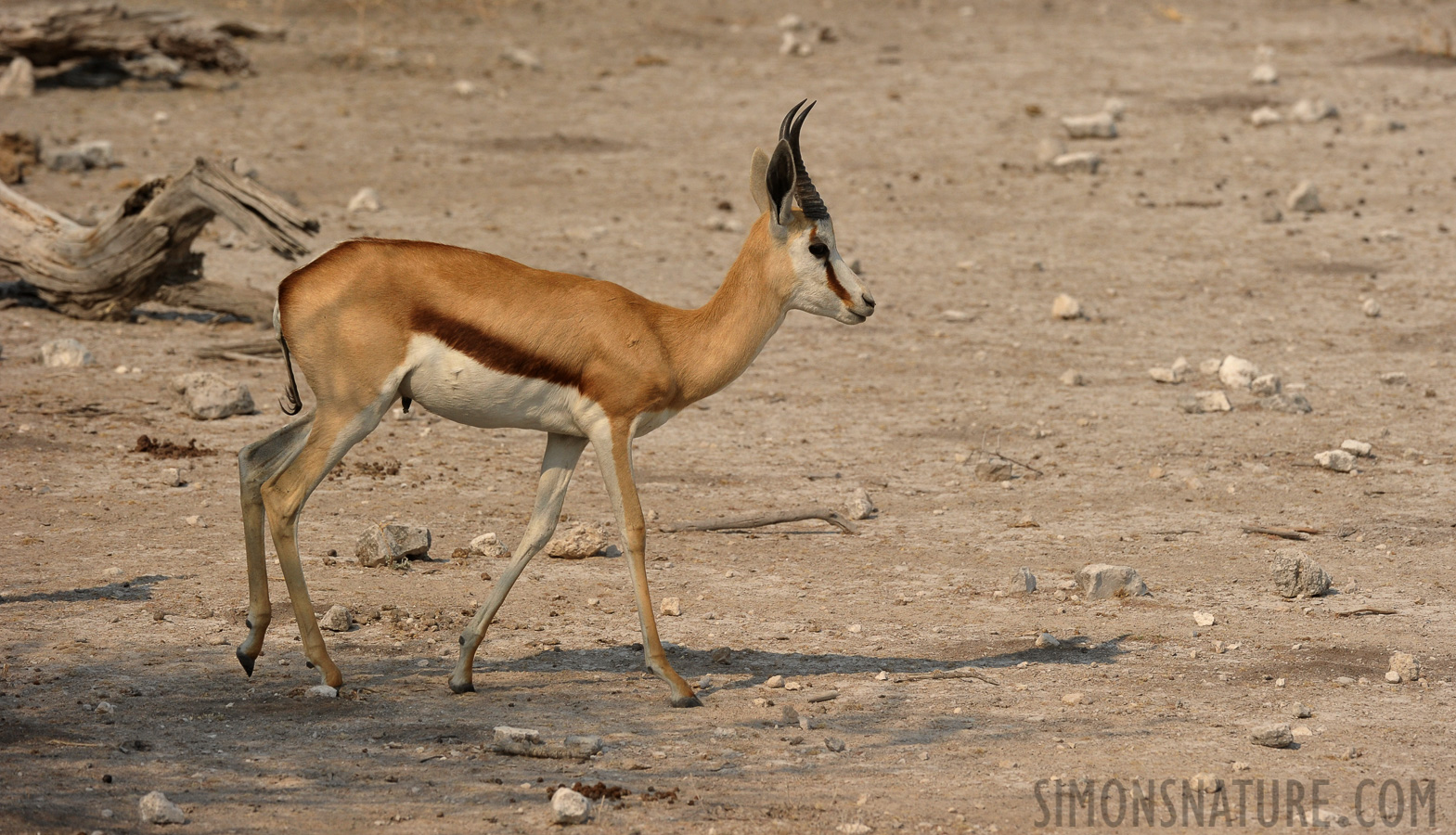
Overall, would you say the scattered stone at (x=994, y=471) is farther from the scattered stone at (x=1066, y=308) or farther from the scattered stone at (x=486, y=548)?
the scattered stone at (x=1066, y=308)

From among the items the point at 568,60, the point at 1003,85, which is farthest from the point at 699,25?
the point at 1003,85

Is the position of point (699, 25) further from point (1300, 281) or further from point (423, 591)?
point (423, 591)

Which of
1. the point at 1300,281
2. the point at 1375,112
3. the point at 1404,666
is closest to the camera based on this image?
the point at 1404,666

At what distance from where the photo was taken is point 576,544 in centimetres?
834

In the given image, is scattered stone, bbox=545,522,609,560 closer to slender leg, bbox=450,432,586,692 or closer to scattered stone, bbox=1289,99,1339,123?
slender leg, bbox=450,432,586,692

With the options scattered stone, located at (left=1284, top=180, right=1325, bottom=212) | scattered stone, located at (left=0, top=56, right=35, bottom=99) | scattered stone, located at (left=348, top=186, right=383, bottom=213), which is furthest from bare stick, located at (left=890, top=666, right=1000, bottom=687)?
scattered stone, located at (left=0, top=56, right=35, bottom=99)

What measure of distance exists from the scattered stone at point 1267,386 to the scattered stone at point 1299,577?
11.3 feet

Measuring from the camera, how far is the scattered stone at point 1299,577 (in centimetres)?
781

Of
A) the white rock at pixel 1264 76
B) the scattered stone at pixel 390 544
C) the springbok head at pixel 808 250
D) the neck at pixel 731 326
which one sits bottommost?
the scattered stone at pixel 390 544

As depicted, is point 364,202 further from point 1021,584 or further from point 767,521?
point 1021,584

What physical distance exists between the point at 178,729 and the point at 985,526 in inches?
190

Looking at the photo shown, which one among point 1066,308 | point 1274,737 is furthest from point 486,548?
point 1066,308

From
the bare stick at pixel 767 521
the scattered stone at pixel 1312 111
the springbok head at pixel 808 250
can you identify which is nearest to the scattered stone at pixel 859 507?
the bare stick at pixel 767 521

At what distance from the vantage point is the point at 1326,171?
16625 millimetres
